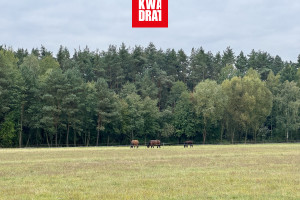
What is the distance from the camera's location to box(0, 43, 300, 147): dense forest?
9619cm

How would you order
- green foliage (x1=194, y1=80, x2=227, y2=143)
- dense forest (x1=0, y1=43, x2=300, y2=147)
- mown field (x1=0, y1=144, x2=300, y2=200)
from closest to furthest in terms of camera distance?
mown field (x1=0, y1=144, x2=300, y2=200) < dense forest (x1=0, y1=43, x2=300, y2=147) < green foliage (x1=194, y1=80, x2=227, y2=143)

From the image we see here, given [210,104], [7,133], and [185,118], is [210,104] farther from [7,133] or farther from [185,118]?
[7,133]

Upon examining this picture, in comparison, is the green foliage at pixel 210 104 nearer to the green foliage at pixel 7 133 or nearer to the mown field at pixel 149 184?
the green foliage at pixel 7 133

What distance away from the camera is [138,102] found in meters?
114

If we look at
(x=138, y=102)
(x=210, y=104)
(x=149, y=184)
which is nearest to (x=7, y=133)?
(x=138, y=102)

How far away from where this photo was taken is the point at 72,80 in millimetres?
102562

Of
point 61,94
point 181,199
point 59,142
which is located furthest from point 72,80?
point 181,199

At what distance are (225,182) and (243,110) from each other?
96203 millimetres

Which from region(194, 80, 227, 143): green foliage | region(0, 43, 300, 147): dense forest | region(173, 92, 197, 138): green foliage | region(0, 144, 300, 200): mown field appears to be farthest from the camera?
region(173, 92, 197, 138): green foliage

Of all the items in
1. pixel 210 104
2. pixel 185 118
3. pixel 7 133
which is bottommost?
pixel 7 133

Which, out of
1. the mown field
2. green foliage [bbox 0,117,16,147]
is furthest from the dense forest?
the mown field

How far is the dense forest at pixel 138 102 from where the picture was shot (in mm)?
96188

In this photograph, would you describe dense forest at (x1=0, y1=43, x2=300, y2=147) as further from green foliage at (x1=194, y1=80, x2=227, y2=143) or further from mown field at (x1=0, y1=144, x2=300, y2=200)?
mown field at (x1=0, y1=144, x2=300, y2=200)

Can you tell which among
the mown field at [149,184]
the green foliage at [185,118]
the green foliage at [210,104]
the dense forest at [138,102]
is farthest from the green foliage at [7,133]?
the mown field at [149,184]
